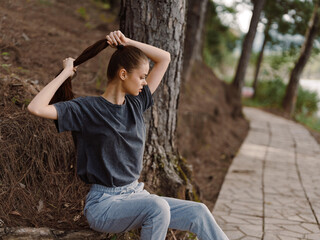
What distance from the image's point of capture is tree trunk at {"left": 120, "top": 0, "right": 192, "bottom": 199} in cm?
353

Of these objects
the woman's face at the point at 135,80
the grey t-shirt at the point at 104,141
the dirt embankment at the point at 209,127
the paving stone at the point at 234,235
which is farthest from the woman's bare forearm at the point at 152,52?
the dirt embankment at the point at 209,127

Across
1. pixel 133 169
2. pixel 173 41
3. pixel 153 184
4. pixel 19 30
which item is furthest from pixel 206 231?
pixel 19 30

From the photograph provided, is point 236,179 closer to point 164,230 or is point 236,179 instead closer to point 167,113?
point 167,113

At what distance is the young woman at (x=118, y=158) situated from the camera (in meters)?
2.41

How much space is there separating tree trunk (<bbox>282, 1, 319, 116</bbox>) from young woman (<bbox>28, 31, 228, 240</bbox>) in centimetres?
1162

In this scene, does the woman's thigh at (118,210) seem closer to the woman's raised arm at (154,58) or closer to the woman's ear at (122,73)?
the woman's ear at (122,73)

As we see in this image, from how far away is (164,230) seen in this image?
2.42 meters

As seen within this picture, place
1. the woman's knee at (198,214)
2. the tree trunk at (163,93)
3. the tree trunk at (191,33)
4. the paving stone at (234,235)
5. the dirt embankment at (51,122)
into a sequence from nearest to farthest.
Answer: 1. the woman's knee at (198,214)
2. the dirt embankment at (51,122)
3. the tree trunk at (163,93)
4. the paving stone at (234,235)
5. the tree trunk at (191,33)

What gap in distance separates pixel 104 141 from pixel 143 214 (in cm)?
56

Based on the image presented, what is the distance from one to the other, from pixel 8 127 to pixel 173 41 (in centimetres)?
176

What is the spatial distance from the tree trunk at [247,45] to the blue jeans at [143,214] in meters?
7.07

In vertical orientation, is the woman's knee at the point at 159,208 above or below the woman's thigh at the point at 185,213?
above

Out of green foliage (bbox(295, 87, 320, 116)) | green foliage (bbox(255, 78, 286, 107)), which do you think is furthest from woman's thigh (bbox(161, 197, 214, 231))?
green foliage (bbox(295, 87, 320, 116))

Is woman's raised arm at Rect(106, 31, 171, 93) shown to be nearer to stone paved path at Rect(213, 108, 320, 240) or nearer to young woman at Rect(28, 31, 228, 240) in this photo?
young woman at Rect(28, 31, 228, 240)
